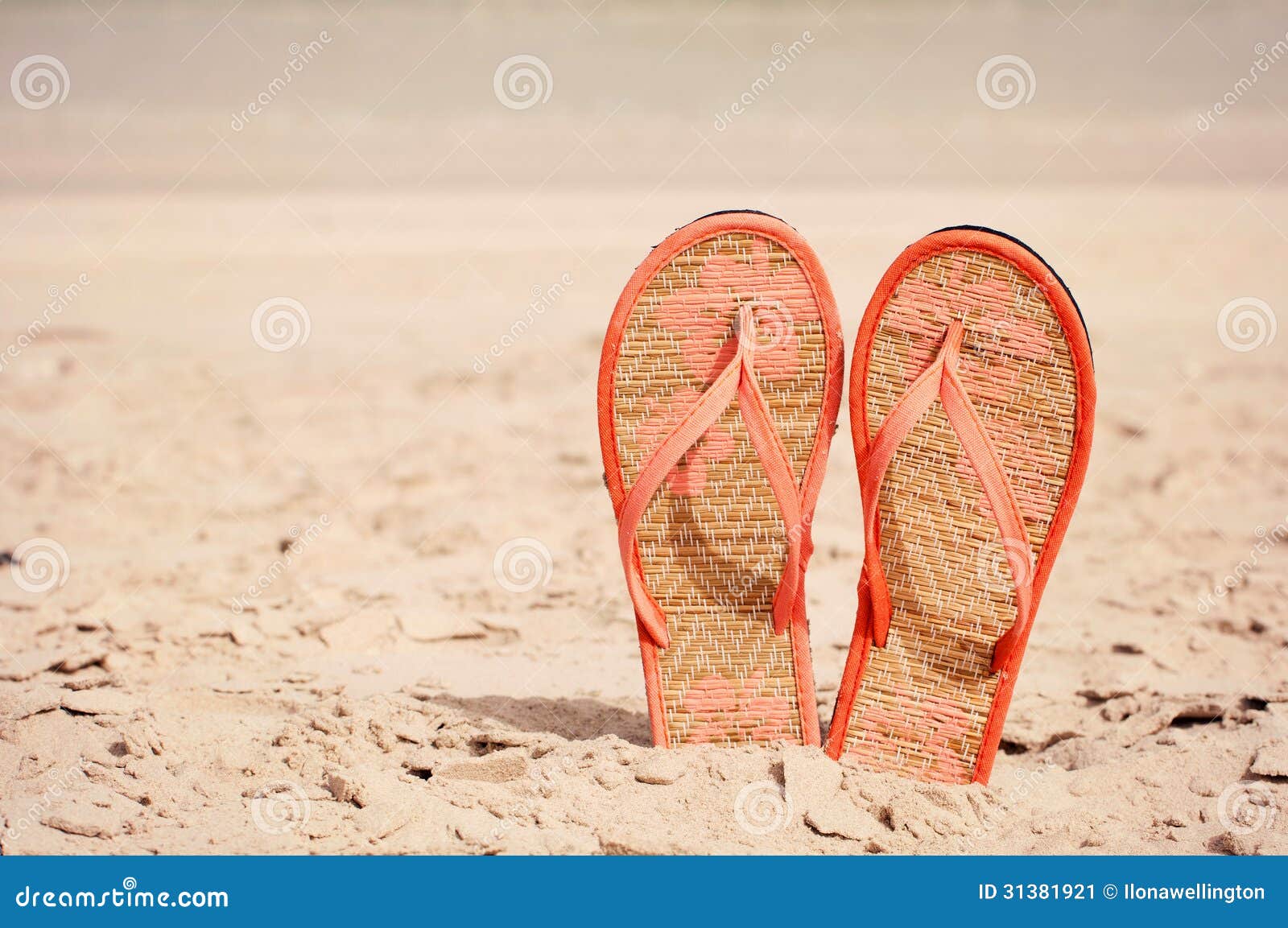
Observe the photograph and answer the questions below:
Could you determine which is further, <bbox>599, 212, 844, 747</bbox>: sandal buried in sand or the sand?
<bbox>599, 212, 844, 747</bbox>: sandal buried in sand

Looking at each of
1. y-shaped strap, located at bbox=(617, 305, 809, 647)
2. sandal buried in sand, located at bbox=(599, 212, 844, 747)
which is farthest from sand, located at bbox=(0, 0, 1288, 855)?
y-shaped strap, located at bbox=(617, 305, 809, 647)

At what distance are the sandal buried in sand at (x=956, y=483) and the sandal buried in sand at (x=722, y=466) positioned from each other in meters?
0.15

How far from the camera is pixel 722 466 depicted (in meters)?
3.35

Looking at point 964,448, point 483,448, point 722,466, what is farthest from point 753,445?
point 483,448

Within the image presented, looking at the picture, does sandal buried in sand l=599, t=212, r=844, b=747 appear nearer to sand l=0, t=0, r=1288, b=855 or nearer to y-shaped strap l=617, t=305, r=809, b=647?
y-shaped strap l=617, t=305, r=809, b=647

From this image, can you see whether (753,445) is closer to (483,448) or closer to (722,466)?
(722,466)

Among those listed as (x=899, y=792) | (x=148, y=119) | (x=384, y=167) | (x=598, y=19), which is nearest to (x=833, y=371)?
(x=899, y=792)

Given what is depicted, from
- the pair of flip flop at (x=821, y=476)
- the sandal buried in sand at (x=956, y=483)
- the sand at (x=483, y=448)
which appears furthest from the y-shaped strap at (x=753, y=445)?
the sand at (x=483, y=448)

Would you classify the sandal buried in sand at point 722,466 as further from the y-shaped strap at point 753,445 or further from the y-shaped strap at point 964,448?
the y-shaped strap at point 964,448

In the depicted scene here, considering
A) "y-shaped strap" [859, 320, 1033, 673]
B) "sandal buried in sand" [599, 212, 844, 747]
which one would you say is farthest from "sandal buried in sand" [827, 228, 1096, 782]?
"sandal buried in sand" [599, 212, 844, 747]

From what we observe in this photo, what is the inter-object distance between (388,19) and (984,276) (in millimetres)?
14506

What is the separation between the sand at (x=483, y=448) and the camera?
3098 millimetres

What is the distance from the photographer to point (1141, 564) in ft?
16.8

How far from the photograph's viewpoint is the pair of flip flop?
3252mm
